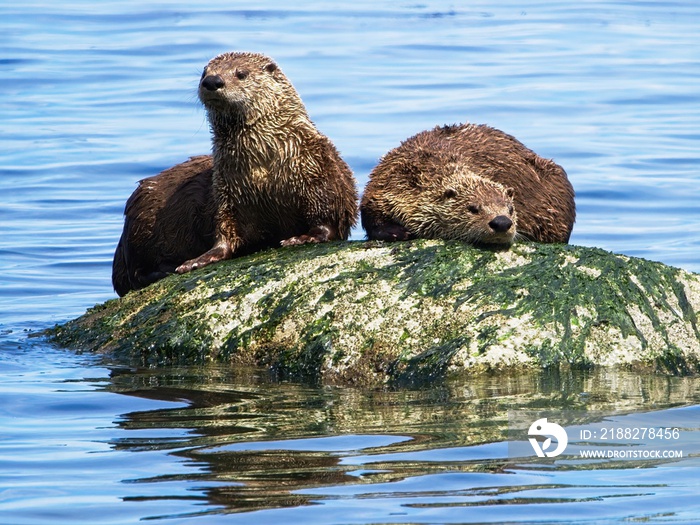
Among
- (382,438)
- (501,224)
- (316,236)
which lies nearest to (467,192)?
(501,224)

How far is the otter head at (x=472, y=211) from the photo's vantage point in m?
8.39

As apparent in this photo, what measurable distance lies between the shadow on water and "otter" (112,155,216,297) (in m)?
A: 1.85

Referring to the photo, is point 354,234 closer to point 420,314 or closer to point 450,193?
point 450,193

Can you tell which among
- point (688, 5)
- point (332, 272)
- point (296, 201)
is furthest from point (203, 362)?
point (688, 5)

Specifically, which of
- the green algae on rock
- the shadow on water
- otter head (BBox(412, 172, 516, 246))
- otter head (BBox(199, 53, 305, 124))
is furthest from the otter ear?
the shadow on water

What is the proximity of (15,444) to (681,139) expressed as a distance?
13.8 m

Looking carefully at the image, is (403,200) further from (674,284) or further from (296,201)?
(674,284)

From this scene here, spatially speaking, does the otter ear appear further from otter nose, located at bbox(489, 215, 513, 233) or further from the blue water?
the blue water

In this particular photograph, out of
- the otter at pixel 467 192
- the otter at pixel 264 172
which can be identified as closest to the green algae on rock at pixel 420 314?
the otter at pixel 467 192

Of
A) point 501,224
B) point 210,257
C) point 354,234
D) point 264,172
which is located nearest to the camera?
point 501,224

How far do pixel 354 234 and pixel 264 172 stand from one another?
14.0ft

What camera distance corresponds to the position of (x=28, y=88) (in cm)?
2366

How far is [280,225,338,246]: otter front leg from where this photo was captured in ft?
30.1

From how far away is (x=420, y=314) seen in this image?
786cm
